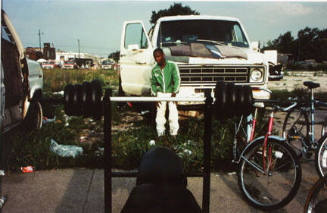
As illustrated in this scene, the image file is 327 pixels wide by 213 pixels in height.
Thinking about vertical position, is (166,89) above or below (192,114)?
above

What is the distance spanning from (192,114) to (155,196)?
6.02 meters

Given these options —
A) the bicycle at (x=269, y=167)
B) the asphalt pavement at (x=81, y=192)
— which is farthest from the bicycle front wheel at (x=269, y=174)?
the asphalt pavement at (x=81, y=192)

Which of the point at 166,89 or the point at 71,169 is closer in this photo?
the point at 71,169

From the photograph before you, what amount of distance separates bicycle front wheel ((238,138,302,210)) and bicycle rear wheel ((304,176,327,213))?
46cm

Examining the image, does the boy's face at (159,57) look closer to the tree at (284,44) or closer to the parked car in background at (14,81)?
the parked car in background at (14,81)

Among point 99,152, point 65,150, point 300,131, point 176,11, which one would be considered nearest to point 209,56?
point 300,131

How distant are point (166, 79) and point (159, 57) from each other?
1.39 ft

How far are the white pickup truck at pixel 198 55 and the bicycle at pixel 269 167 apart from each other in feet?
8.23

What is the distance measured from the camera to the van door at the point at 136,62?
6.66 metres

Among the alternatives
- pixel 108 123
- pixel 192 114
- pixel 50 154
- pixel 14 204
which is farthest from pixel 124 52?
pixel 108 123

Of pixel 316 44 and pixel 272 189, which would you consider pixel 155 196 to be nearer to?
pixel 272 189

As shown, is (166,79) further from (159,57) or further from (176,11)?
(176,11)

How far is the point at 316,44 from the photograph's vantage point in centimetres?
8381

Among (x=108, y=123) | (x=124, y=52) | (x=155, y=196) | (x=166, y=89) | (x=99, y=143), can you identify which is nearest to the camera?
(x=155, y=196)
